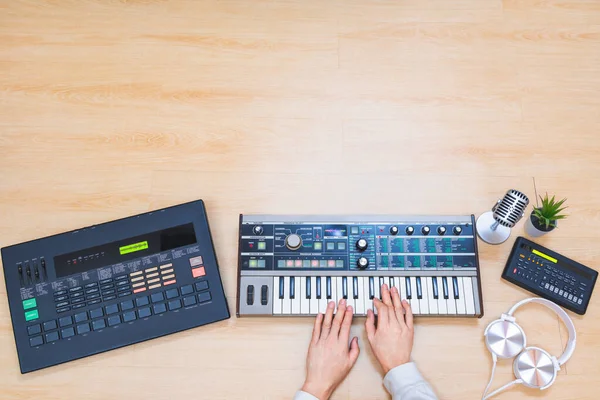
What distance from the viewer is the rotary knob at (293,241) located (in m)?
1.29

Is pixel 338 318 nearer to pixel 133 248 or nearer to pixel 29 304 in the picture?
pixel 133 248

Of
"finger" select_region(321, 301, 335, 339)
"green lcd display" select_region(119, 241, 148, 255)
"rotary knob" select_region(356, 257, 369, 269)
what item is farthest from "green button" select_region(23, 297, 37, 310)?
"rotary knob" select_region(356, 257, 369, 269)

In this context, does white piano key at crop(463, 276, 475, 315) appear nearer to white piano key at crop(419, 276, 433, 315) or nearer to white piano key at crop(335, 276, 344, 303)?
white piano key at crop(419, 276, 433, 315)

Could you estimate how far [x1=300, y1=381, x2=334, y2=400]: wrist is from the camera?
118cm

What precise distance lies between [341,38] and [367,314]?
2.89 feet

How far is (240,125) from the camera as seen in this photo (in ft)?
4.78

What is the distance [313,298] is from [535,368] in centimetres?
59

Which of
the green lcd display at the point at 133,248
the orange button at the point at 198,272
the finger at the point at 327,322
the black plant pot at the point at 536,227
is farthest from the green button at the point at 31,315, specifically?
the black plant pot at the point at 536,227

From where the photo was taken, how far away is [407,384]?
3.82ft

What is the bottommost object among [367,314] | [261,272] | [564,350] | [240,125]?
[564,350]

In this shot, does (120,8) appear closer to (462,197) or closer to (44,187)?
(44,187)

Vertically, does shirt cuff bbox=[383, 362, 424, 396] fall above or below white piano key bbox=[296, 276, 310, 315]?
below

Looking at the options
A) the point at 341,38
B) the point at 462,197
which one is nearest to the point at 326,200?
the point at 462,197

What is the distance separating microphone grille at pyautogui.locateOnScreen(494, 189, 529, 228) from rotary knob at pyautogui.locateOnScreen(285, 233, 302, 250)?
1.72 feet
